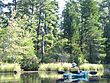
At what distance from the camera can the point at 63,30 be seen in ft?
203

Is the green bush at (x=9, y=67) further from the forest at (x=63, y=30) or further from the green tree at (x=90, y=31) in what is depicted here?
the green tree at (x=90, y=31)

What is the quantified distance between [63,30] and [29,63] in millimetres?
13353

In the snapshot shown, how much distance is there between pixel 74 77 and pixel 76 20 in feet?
84.4

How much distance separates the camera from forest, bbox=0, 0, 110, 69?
185 ft

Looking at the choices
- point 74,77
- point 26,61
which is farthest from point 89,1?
point 74,77

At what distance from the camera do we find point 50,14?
57562 mm

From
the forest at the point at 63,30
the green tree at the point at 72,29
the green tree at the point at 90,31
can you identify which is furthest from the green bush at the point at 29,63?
the green tree at the point at 90,31

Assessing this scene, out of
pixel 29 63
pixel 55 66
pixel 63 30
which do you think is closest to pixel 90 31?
pixel 63 30

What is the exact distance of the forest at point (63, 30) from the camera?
2219 inches

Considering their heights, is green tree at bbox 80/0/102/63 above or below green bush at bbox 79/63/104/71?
above

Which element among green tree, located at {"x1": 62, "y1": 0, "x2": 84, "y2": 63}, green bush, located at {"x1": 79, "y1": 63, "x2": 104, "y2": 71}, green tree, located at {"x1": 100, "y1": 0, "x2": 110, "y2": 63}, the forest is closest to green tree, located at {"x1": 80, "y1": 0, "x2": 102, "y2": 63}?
the forest

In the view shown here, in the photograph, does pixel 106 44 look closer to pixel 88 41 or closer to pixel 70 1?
pixel 88 41

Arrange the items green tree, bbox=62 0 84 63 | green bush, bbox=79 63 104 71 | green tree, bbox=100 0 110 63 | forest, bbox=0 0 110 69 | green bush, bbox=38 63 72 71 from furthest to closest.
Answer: green tree, bbox=100 0 110 63
green tree, bbox=62 0 84 63
forest, bbox=0 0 110 69
green bush, bbox=79 63 104 71
green bush, bbox=38 63 72 71

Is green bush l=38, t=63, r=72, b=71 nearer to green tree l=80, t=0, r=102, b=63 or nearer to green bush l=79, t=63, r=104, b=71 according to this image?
green bush l=79, t=63, r=104, b=71
